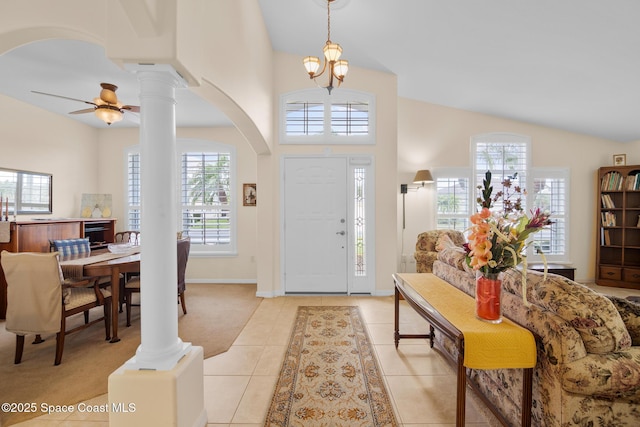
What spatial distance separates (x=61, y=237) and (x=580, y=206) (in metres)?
8.66

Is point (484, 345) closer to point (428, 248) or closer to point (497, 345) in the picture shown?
point (497, 345)

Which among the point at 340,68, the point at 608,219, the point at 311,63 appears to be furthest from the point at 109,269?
the point at 608,219

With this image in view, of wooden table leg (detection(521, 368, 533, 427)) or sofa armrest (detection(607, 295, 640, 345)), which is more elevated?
sofa armrest (detection(607, 295, 640, 345))

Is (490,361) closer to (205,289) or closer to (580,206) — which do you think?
(205,289)

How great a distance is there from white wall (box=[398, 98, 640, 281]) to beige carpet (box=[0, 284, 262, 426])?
3.33 m

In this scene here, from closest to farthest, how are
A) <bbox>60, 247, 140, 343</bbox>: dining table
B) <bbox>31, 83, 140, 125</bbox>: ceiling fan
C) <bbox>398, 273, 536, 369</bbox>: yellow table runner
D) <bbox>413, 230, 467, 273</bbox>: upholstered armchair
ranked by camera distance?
<bbox>398, 273, 536, 369</bbox>: yellow table runner, <bbox>60, 247, 140, 343</bbox>: dining table, <bbox>31, 83, 140, 125</bbox>: ceiling fan, <bbox>413, 230, 467, 273</bbox>: upholstered armchair

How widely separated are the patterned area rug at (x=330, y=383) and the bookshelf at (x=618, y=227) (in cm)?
492

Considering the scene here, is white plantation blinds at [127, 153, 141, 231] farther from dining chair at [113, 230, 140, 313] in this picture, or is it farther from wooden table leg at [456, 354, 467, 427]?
wooden table leg at [456, 354, 467, 427]

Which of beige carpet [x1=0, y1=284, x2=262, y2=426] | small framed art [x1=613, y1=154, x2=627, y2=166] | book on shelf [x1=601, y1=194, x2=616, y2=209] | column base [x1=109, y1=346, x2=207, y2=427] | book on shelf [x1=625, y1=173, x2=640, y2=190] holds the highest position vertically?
small framed art [x1=613, y1=154, x2=627, y2=166]

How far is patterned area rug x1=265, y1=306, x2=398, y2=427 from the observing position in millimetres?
1926

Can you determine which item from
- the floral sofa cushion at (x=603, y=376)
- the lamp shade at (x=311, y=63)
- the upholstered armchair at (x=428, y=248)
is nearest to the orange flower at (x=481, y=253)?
the floral sofa cushion at (x=603, y=376)

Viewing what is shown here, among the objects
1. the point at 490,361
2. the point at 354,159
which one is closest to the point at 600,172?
the point at 354,159

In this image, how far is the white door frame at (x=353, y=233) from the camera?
4.62 m

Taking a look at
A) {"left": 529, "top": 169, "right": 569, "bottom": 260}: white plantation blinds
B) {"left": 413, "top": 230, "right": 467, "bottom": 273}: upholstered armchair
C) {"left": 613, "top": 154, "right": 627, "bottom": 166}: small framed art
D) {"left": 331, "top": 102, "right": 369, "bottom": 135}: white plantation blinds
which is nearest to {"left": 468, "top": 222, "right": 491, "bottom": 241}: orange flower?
{"left": 413, "top": 230, "right": 467, "bottom": 273}: upholstered armchair
